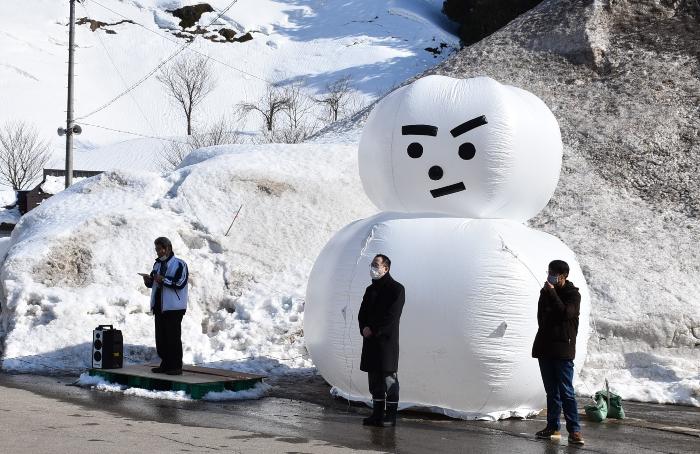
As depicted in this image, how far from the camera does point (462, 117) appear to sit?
10.0 metres

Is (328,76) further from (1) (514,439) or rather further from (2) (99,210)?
(1) (514,439)

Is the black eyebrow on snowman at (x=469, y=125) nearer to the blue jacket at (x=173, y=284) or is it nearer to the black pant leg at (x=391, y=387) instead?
the black pant leg at (x=391, y=387)

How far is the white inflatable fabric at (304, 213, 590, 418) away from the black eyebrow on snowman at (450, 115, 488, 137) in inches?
32.1

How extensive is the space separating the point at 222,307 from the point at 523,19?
13815 millimetres

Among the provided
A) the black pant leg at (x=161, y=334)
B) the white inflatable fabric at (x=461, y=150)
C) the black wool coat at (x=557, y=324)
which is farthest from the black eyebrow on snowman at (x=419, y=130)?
the black pant leg at (x=161, y=334)

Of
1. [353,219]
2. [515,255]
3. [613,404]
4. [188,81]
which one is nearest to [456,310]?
[515,255]

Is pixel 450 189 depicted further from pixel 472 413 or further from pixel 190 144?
pixel 190 144

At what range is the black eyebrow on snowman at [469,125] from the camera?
9.98 m

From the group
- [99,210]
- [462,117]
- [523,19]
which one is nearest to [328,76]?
[523,19]

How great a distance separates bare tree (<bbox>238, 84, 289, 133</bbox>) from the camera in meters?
61.7

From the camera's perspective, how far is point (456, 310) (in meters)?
A: 9.40

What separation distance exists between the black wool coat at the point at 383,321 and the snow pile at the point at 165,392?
2245 millimetres

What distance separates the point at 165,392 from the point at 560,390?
4.10 m

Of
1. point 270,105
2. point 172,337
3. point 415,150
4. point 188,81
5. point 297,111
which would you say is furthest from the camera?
point 188,81
